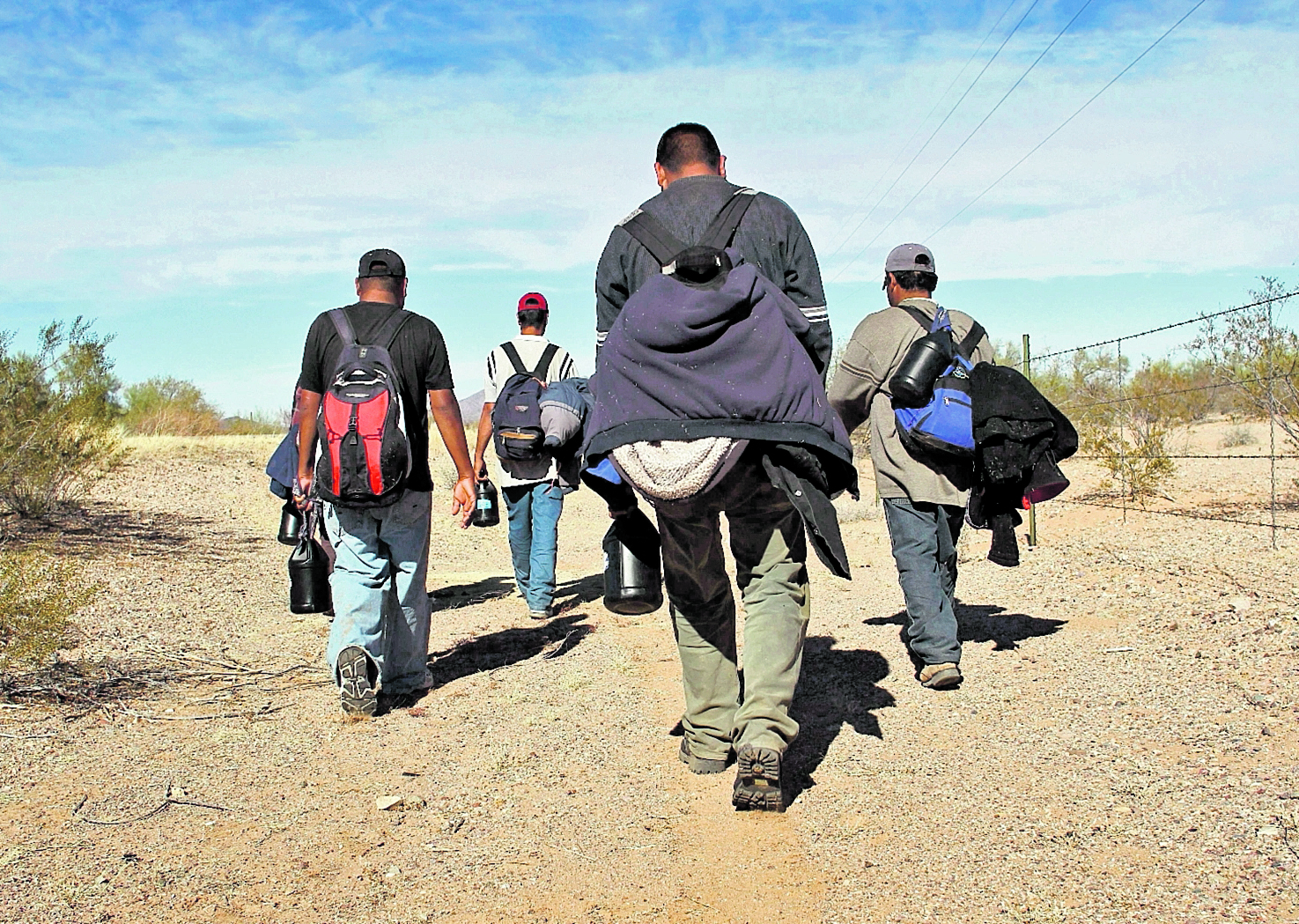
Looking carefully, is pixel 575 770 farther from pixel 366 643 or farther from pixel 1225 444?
pixel 1225 444

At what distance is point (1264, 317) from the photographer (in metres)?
9.99

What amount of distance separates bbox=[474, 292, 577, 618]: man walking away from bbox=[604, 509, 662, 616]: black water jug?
3333 millimetres

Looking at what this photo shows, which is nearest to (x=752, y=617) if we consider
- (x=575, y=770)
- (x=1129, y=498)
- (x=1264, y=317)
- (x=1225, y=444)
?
(x=575, y=770)

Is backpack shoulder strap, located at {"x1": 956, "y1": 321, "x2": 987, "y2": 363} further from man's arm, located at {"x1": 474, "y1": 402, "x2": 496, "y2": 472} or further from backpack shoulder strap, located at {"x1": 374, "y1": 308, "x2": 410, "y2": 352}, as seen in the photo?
man's arm, located at {"x1": 474, "y1": 402, "x2": 496, "y2": 472}

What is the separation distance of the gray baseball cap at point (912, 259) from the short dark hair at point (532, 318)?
271 centimetres

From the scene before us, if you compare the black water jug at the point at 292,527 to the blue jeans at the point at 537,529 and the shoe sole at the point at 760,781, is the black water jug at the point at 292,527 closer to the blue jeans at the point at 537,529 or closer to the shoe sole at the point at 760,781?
the blue jeans at the point at 537,529

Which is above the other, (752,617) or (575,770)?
(752,617)

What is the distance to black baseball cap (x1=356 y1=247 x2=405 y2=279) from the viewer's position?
17.3 ft

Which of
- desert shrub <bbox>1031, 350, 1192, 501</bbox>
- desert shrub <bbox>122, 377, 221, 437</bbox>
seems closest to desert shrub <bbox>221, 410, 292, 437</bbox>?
desert shrub <bbox>122, 377, 221, 437</bbox>

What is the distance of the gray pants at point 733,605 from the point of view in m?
3.63

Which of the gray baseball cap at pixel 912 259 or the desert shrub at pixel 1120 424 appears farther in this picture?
the desert shrub at pixel 1120 424

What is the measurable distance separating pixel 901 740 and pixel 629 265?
6.76 ft

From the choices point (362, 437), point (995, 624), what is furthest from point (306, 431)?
point (995, 624)

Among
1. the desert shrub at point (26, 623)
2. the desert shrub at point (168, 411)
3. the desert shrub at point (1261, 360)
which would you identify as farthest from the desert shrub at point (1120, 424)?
the desert shrub at point (168, 411)
